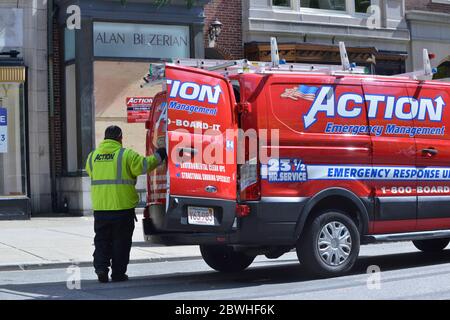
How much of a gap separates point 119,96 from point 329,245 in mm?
9903

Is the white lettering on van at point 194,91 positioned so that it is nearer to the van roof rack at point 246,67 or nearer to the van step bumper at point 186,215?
the van roof rack at point 246,67

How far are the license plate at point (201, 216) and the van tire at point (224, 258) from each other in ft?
4.99

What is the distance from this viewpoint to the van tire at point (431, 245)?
1127 cm

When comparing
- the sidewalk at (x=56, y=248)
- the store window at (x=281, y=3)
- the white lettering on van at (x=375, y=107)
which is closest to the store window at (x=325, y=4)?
the store window at (x=281, y=3)

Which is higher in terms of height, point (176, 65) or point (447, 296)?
point (176, 65)

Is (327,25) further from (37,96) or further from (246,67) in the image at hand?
(246,67)

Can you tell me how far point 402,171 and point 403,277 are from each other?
52.8 inches

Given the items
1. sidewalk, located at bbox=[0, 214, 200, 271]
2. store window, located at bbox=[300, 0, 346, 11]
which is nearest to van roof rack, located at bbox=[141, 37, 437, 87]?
sidewalk, located at bbox=[0, 214, 200, 271]

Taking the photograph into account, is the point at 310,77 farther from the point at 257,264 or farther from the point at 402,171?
the point at 257,264

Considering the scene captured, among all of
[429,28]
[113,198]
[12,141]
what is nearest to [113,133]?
[113,198]

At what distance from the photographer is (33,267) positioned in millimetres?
10828

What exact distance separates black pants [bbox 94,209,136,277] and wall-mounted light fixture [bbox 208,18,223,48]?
426 inches
